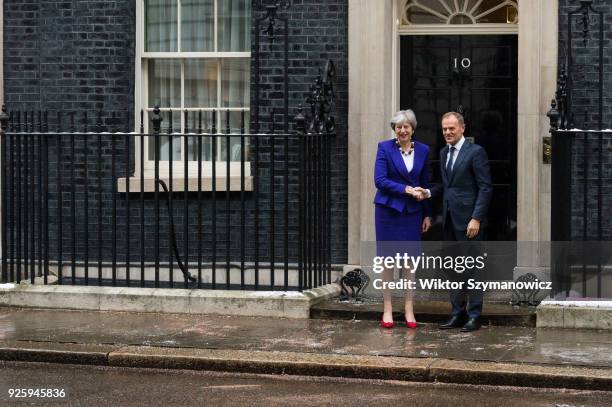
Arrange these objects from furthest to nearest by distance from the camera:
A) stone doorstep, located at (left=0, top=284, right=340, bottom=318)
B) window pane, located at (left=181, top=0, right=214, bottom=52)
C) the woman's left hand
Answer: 1. window pane, located at (left=181, top=0, right=214, bottom=52)
2. stone doorstep, located at (left=0, top=284, right=340, bottom=318)
3. the woman's left hand

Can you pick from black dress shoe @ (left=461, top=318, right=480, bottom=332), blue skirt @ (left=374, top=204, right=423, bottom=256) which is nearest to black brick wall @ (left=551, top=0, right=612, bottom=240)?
black dress shoe @ (left=461, top=318, right=480, bottom=332)

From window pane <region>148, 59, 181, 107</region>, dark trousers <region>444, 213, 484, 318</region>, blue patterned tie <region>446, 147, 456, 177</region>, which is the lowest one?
dark trousers <region>444, 213, 484, 318</region>

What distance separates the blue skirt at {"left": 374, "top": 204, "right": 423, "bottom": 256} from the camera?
10844 mm

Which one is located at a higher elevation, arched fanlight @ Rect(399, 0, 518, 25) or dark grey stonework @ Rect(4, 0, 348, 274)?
arched fanlight @ Rect(399, 0, 518, 25)

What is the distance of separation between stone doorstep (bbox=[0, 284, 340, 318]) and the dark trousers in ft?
4.47

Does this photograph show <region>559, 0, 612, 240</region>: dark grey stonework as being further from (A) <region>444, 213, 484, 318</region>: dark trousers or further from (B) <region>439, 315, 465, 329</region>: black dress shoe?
(B) <region>439, 315, 465, 329</region>: black dress shoe

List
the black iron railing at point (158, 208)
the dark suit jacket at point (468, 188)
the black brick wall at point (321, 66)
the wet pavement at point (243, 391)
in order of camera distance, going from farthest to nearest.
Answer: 1. the black brick wall at point (321, 66)
2. the black iron railing at point (158, 208)
3. the dark suit jacket at point (468, 188)
4. the wet pavement at point (243, 391)

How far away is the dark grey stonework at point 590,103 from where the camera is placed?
12.0 m

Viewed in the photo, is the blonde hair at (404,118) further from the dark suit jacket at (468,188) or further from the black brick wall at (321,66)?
the black brick wall at (321,66)

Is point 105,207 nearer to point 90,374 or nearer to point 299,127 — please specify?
point 299,127

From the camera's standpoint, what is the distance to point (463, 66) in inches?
499

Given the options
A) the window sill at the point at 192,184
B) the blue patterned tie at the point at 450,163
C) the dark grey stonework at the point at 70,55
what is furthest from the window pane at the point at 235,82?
the blue patterned tie at the point at 450,163

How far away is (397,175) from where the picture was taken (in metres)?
Answer: 10.9

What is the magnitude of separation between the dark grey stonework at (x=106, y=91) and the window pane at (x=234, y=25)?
1.39ft
